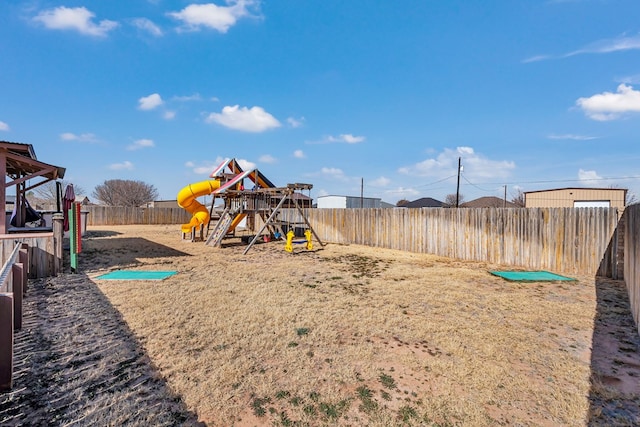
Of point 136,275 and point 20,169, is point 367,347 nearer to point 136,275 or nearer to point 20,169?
point 136,275

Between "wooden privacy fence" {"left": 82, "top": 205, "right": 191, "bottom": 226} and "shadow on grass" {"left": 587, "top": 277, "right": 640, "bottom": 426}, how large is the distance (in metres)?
31.3

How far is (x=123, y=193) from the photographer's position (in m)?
50.9

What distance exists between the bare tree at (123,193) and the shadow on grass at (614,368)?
57.8 m

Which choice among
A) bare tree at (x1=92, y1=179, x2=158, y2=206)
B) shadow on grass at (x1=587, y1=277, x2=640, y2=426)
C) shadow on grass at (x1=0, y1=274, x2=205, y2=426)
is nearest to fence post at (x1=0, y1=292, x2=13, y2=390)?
shadow on grass at (x1=0, y1=274, x2=205, y2=426)

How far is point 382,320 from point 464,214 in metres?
7.20

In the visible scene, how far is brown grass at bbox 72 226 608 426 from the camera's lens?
2465mm

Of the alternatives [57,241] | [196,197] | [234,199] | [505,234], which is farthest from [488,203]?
[57,241]

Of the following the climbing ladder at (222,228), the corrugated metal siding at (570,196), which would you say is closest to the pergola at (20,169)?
the climbing ladder at (222,228)

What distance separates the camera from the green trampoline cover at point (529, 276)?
7137mm

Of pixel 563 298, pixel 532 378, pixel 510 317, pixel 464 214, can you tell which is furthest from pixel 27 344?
pixel 464 214

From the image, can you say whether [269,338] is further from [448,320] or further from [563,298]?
[563,298]

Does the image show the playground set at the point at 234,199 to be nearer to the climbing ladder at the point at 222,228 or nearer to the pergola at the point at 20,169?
the climbing ladder at the point at 222,228

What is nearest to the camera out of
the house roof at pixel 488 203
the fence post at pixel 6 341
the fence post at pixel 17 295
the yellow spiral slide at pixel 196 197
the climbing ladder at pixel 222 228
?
the fence post at pixel 6 341

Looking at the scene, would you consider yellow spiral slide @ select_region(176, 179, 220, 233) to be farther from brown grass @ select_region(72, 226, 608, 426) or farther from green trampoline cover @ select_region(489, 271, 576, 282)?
green trampoline cover @ select_region(489, 271, 576, 282)
